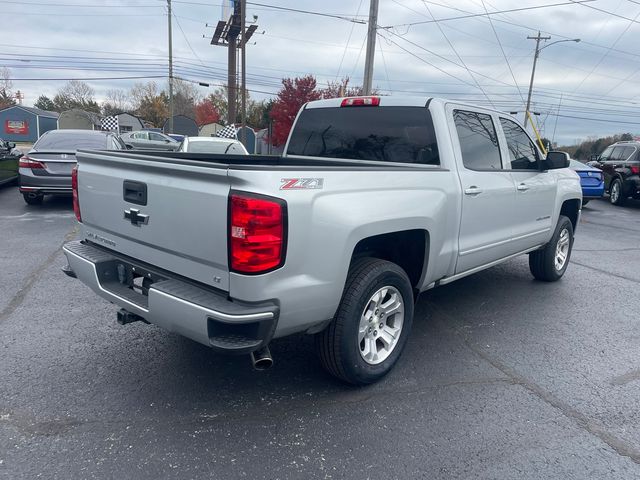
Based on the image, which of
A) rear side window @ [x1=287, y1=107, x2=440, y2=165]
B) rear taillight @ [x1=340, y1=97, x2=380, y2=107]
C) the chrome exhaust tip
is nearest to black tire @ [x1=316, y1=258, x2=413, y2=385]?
the chrome exhaust tip

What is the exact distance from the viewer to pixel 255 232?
250 centimetres

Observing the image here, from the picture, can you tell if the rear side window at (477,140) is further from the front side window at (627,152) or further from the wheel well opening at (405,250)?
the front side window at (627,152)

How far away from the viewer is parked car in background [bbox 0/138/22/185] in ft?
39.0

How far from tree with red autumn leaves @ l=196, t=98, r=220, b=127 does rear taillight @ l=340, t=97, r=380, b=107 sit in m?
75.1

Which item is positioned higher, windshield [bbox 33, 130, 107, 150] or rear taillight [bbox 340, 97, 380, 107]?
rear taillight [bbox 340, 97, 380, 107]

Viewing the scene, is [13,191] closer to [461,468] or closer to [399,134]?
[399,134]

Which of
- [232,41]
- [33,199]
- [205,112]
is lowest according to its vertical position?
[33,199]

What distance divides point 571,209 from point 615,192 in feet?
36.2

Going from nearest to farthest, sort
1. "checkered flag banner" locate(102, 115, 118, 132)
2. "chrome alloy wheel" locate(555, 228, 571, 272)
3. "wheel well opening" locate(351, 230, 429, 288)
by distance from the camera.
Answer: "wheel well opening" locate(351, 230, 429, 288), "chrome alloy wheel" locate(555, 228, 571, 272), "checkered flag banner" locate(102, 115, 118, 132)

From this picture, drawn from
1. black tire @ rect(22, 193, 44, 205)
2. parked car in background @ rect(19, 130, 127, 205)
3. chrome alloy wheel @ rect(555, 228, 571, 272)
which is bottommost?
black tire @ rect(22, 193, 44, 205)

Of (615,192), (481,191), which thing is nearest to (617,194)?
(615,192)

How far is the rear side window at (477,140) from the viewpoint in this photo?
422cm

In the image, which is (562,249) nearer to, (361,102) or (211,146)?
(361,102)

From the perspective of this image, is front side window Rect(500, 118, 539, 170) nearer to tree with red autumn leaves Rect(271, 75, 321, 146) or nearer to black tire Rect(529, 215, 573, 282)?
black tire Rect(529, 215, 573, 282)
